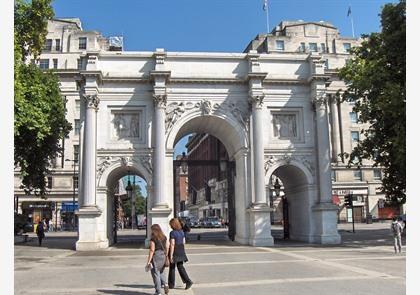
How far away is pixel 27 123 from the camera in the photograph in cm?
2659

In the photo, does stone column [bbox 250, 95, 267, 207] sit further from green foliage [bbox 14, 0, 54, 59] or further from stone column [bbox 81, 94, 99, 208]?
green foliage [bbox 14, 0, 54, 59]

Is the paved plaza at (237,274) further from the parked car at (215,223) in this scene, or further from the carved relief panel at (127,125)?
the parked car at (215,223)

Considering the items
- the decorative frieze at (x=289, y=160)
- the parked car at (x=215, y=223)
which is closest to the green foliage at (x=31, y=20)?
the decorative frieze at (x=289, y=160)

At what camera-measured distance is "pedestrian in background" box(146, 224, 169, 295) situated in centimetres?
1062

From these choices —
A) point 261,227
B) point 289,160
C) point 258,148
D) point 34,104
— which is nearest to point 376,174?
point 289,160

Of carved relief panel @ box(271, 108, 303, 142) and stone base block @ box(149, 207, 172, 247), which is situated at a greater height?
carved relief panel @ box(271, 108, 303, 142)

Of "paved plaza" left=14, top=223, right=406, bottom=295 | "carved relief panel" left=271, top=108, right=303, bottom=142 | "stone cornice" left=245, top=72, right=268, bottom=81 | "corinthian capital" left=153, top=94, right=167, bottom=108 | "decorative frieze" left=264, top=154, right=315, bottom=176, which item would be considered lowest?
"paved plaza" left=14, top=223, right=406, bottom=295

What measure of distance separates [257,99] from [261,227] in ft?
25.4

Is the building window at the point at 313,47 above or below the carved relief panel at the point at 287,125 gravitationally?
above

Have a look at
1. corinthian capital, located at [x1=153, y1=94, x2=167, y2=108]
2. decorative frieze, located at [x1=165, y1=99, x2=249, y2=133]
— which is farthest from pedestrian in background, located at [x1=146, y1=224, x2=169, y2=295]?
decorative frieze, located at [x1=165, y1=99, x2=249, y2=133]

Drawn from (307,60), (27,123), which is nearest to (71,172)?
(27,123)

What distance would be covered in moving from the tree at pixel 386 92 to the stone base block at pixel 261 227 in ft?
23.1

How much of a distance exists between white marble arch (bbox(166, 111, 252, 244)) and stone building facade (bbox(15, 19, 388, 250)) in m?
0.06

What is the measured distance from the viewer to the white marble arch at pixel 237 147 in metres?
28.6
